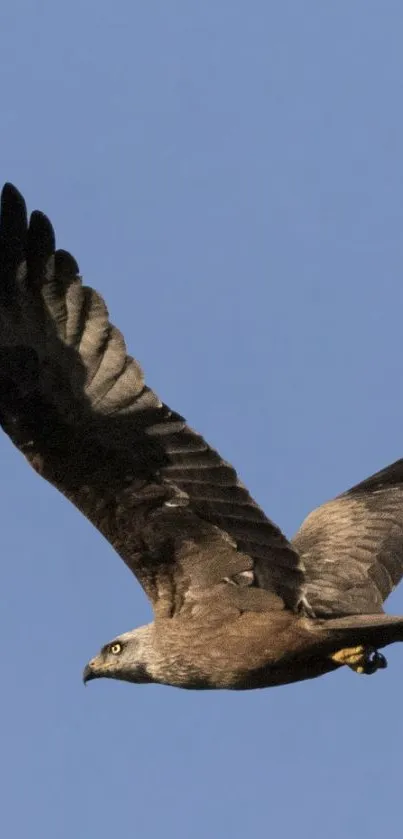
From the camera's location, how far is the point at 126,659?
14055 millimetres

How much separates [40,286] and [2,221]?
489 mm

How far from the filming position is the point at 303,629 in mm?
13500

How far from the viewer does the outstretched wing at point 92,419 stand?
1282 cm

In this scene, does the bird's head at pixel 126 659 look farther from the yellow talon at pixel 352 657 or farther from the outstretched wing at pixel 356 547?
the yellow talon at pixel 352 657

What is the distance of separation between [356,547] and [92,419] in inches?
120

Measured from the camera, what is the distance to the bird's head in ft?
45.6

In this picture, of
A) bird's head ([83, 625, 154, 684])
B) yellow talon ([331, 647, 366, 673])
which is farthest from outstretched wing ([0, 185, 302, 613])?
bird's head ([83, 625, 154, 684])

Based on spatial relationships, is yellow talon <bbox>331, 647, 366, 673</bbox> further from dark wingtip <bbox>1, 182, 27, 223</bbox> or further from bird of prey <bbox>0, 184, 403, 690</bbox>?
dark wingtip <bbox>1, 182, 27, 223</bbox>

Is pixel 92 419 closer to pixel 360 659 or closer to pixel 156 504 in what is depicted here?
pixel 156 504

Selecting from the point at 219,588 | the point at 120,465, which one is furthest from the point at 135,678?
the point at 120,465

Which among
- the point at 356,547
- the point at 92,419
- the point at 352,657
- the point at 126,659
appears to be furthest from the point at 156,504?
the point at 356,547

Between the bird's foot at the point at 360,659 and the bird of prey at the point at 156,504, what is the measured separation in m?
0.01

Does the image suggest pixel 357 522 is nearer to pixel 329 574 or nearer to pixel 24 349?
pixel 329 574

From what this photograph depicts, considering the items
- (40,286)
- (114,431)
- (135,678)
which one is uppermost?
(40,286)
